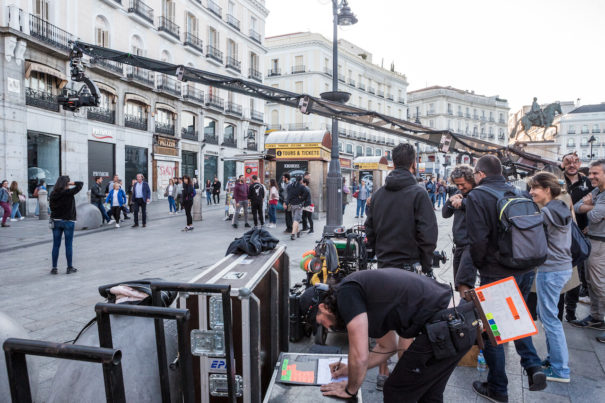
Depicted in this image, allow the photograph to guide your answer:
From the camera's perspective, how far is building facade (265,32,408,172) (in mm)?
45688

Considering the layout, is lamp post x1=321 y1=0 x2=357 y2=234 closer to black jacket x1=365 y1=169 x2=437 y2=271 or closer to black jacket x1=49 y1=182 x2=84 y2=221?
black jacket x1=49 y1=182 x2=84 y2=221

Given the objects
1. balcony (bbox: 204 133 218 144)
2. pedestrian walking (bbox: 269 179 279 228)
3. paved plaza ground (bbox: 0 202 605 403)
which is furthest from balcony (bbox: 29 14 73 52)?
pedestrian walking (bbox: 269 179 279 228)

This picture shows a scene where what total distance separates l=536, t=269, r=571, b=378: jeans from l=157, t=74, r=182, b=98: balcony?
26009 mm

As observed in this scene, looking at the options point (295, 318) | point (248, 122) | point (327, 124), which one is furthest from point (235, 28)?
point (295, 318)

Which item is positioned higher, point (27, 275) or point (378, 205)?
point (378, 205)

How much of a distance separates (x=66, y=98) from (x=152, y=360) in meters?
8.59

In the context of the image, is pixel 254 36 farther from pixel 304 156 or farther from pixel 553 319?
pixel 553 319

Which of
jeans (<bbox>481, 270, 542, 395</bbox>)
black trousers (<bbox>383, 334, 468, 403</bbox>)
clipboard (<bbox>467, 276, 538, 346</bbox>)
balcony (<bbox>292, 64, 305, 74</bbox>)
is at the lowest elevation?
jeans (<bbox>481, 270, 542, 395</bbox>)

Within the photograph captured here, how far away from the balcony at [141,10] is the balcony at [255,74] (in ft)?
35.9

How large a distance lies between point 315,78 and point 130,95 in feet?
88.0

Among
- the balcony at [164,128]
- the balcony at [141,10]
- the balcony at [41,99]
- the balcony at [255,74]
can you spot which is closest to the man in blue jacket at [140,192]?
the balcony at [41,99]

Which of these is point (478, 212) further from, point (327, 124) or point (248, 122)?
point (327, 124)

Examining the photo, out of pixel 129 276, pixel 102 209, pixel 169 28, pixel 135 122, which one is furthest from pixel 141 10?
pixel 129 276

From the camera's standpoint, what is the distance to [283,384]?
266 cm
